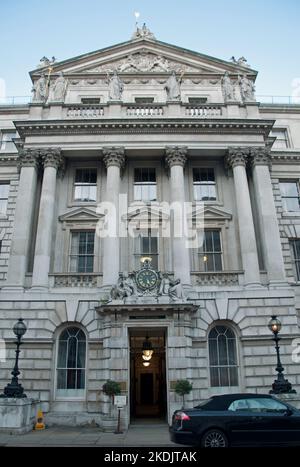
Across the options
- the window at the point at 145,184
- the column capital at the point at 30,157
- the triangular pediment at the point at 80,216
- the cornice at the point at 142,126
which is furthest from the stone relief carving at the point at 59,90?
the triangular pediment at the point at 80,216

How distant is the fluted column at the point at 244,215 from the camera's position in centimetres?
2072

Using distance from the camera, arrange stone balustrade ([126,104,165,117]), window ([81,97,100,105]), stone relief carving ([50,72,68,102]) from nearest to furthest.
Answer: stone balustrade ([126,104,165,117])
stone relief carving ([50,72,68,102])
window ([81,97,100,105])

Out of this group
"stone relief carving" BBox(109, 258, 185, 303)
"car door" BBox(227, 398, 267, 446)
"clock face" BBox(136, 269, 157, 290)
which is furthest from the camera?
"clock face" BBox(136, 269, 157, 290)

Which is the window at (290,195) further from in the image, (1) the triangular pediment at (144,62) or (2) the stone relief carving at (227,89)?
(1) the triangular pediment at (144,62)

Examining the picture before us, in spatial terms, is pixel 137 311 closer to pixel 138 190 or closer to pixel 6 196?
pixel 138 190

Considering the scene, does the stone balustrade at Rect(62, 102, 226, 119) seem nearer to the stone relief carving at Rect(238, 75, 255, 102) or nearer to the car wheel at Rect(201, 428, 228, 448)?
the stone relief carving at Rect(238, 75, 255, 102)

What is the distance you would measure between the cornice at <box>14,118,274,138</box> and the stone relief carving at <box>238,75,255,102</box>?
2.69m

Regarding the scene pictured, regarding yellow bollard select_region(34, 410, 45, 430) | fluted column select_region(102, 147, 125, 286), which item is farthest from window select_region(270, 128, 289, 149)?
yellow bollard select_region(34, 410, 45, 430)

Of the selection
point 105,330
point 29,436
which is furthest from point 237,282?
point 29,436

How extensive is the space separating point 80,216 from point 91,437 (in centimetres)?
1271

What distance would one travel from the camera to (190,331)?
1922cm

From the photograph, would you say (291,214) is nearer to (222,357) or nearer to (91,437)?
(222,357)

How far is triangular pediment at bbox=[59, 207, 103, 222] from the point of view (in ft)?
76.1

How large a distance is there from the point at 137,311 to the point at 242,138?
1302 cm
